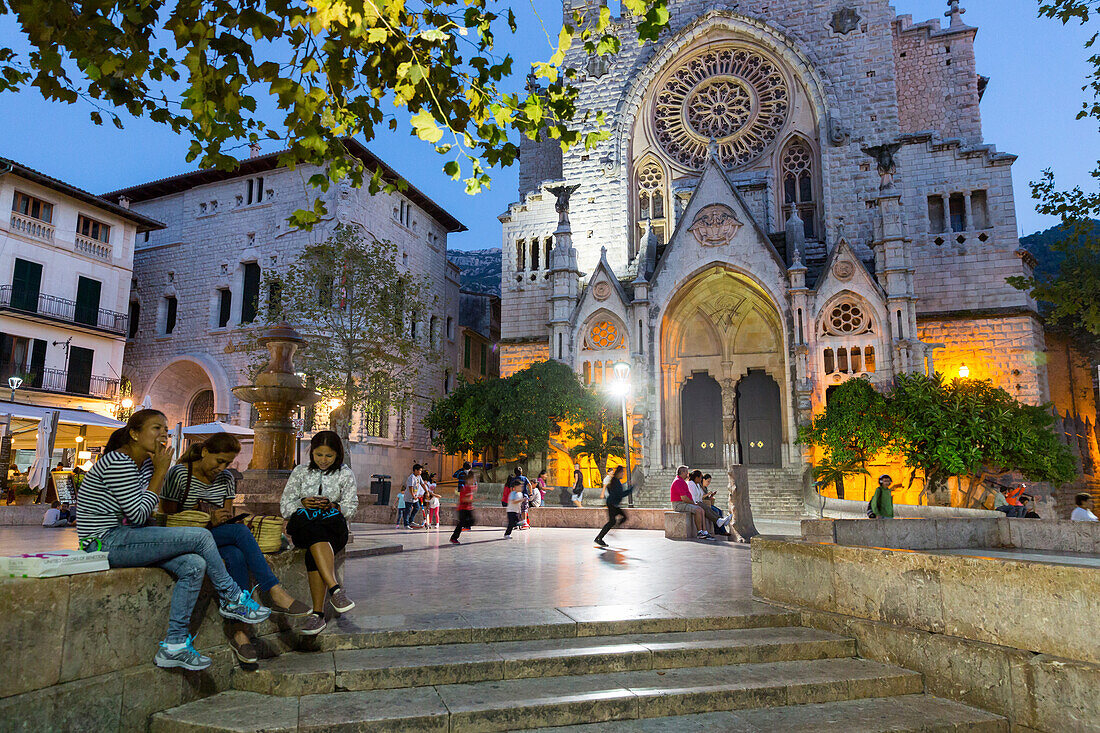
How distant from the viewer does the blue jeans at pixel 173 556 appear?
407 centimetres

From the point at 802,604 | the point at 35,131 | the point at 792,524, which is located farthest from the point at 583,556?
the point at 35,131

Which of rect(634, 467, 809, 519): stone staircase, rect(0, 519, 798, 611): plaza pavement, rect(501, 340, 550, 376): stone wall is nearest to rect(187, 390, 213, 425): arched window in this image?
rect(501, 340, 550, 376): stone wall

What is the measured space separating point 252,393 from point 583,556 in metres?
5.62

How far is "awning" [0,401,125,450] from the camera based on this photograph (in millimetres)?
18625

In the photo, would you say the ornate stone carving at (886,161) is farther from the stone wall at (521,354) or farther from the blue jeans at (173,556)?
the blue jeans at (173,556)

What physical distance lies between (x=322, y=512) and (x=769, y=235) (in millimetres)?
26433

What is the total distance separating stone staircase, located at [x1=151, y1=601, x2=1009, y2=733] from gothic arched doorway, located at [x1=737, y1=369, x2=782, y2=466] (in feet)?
76.9

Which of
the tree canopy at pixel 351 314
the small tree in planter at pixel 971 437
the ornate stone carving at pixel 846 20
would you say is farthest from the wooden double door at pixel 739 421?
the ornate stone carving at pixel 846 20

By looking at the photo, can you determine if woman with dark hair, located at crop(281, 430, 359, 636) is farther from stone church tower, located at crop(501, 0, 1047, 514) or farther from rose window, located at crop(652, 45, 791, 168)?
rose window, located at crop(652, 45, 791, 168)

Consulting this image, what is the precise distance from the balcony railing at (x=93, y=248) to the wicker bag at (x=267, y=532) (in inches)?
1121

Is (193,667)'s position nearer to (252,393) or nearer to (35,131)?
(252,393)

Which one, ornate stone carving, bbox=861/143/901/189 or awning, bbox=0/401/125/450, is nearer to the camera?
awning, bbox=0/401/125/450

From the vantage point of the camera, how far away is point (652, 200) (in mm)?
31500

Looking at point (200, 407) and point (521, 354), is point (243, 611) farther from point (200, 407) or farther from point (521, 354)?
point (200, 407)
